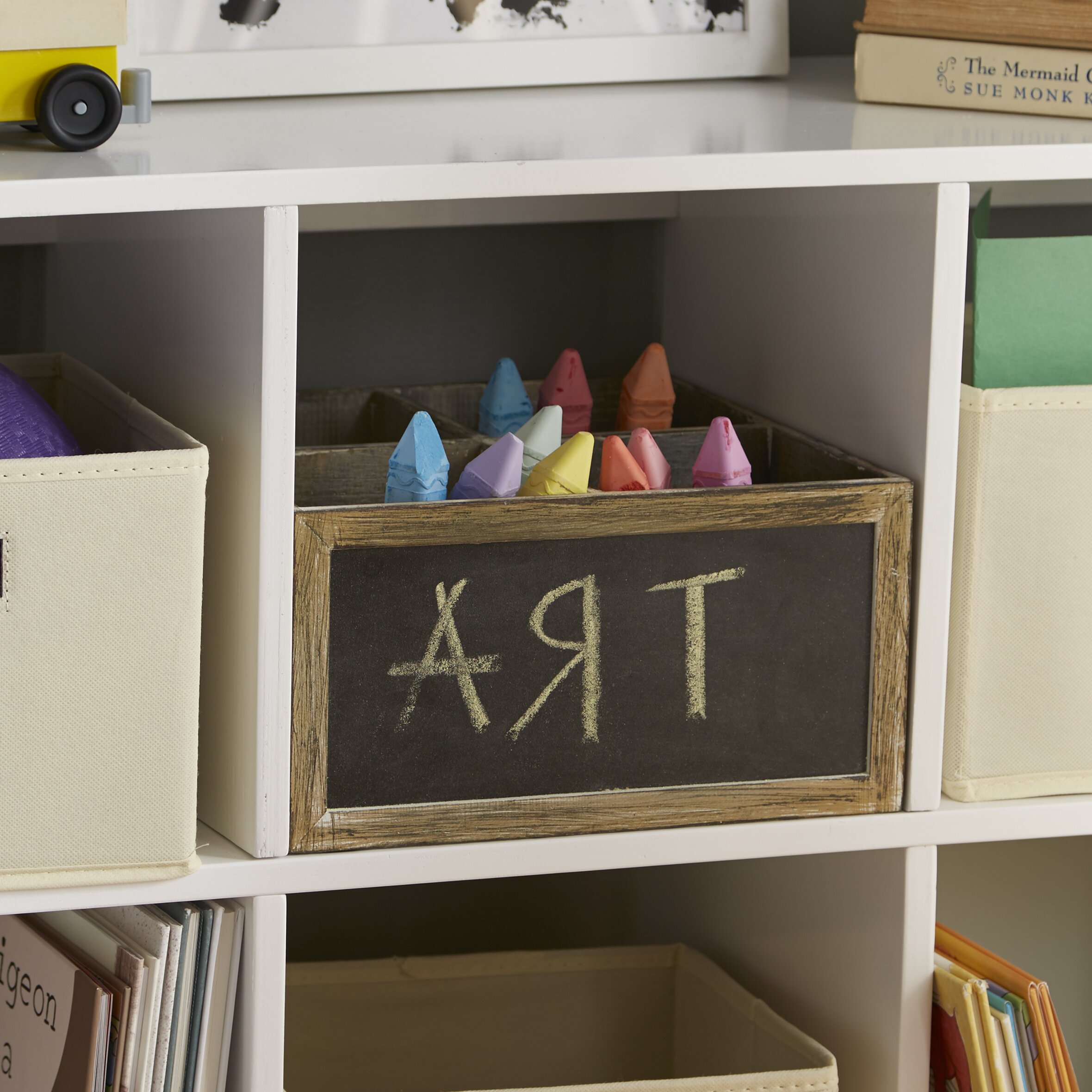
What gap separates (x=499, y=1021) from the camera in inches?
51.9

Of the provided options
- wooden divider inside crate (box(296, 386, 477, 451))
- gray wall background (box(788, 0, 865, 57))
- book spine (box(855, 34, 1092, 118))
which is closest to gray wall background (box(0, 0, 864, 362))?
gray wall background (box(788, 0, 865, 57))

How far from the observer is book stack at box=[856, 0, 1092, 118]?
1019 millimetres

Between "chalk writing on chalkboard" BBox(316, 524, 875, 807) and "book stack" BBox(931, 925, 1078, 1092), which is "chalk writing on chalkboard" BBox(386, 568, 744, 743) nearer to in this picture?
"chalk writing on chalkboard" BBox(316, 524, 875, 807)

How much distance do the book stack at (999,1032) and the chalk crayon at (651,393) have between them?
0.46m

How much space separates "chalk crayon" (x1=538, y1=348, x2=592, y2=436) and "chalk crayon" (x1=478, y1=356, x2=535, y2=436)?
1.2 inches

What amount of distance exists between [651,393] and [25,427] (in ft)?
1.64

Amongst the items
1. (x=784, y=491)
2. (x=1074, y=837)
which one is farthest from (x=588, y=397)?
(x=1074, y=837)

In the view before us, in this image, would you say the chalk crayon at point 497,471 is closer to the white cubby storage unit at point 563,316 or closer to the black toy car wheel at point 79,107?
the white cubby storage unit at point 563,316

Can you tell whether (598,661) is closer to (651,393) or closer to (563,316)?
(651,393)

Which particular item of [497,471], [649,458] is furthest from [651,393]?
[497,471]

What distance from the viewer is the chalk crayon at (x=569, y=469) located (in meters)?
0.96

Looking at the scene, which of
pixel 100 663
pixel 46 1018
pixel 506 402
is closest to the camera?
pixel 100 663

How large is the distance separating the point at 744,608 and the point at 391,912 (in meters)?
0.68

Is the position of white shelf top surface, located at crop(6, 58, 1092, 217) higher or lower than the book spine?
lower
